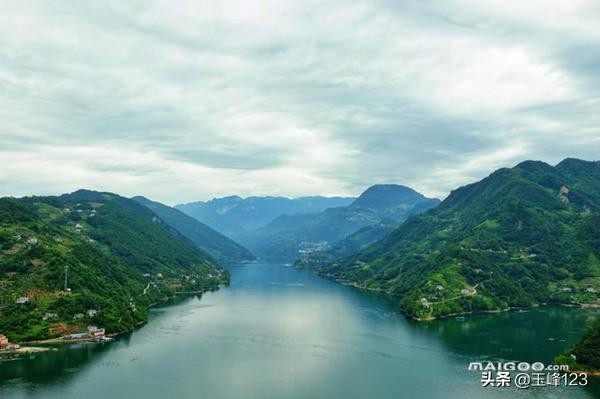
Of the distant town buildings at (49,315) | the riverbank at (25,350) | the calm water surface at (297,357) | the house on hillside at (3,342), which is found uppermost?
the distant town buildings at (49,315)

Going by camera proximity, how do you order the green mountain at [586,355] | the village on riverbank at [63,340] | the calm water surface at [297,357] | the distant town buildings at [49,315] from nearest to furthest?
the calm water surface at [297,357]
the green mountain at [586,355]
the village on riverbank at [63,340]
the distant town buildings at [49,315]

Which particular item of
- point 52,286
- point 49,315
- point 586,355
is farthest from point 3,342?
point 586,355

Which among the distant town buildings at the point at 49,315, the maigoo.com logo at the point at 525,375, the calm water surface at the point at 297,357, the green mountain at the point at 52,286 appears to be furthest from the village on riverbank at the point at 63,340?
the maigoo.com logo at the point at 525,375

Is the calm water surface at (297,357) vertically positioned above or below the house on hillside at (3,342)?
below

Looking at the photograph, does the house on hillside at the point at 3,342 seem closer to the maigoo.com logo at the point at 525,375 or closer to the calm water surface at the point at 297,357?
the calm water surface at the point at 297,357

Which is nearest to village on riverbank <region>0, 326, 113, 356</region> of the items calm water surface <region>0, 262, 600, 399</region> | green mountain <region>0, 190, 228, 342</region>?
green mountain <region>0, 190, 228, 342</region>

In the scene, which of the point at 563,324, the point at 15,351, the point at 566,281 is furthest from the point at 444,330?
the point at 15,351
